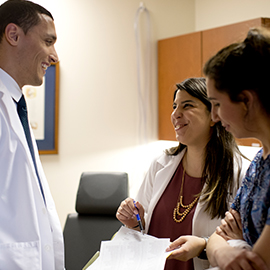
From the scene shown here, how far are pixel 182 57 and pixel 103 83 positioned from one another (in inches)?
30.3

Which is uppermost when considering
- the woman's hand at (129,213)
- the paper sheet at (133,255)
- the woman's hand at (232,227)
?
the woman's hand at (232,227)

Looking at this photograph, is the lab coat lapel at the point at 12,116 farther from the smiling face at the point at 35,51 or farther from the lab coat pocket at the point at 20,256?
the lab coat pocket at the point at 20,256

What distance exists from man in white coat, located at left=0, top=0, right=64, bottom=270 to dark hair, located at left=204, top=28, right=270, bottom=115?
74 centimetres

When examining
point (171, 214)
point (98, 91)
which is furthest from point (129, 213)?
point (98, 91)

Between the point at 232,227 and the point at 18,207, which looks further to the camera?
the point at 18,207

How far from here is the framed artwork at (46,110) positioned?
8.94ft

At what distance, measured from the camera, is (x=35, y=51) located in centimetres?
127

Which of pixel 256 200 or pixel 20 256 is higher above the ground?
pixel 256 200

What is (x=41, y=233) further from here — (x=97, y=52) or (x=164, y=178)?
(x=97, y=52)

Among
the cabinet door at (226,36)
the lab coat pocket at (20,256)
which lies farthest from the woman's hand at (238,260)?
the cabinet door at (226,36)

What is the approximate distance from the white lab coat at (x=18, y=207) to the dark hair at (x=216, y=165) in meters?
0.65

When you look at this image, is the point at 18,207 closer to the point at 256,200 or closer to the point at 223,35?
the point at 256,200

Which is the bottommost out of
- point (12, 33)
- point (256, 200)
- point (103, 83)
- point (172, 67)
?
point (256, 200)

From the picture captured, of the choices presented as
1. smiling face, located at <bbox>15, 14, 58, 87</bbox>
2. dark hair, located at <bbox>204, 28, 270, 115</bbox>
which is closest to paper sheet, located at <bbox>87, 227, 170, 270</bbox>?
dark hair, located at <bbox>204, 28, 270, 115</bbox>
